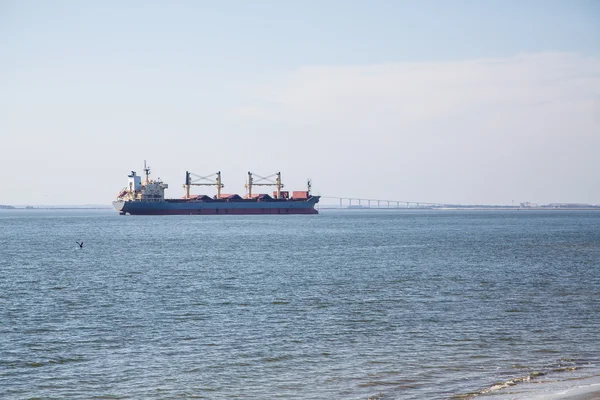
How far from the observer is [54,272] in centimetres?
4662

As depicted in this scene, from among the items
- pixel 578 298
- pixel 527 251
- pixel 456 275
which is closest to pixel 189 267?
pixel 456 275

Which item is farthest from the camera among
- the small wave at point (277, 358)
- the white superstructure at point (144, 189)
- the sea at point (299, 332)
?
the white superstructure at point (144, 189)

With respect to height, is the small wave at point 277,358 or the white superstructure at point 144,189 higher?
the white superstructure at point 144,189

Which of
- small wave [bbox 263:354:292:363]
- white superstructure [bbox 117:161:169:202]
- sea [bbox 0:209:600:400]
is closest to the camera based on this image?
sea [bbox 0:209:600:400]

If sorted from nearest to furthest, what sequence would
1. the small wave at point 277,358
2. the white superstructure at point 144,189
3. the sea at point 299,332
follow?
the sea at point 299,332 → the small wave at point 277,358 → the white superstructure at point 144,189

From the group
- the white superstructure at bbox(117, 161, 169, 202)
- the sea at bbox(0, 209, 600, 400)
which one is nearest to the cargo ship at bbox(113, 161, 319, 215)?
the white superstructure at bbox(117, 161, 169, 202)

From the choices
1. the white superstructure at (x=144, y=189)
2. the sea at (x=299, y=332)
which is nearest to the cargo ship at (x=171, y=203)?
the white superstructure at (x=144, y=189)

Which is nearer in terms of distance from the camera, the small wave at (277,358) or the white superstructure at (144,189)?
the small wave at (277,358)

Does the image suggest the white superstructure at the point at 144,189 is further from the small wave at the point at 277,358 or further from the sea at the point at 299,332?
the small wave at the point at 277,358

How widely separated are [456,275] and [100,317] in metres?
24.0

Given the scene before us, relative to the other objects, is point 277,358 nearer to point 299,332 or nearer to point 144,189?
point 299,332

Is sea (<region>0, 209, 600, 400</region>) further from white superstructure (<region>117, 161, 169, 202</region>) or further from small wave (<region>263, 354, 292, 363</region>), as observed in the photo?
white superstructure (<region>117, 161, 169, 202</region>)

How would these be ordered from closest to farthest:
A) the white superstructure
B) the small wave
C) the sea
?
the sea → the small wave → the white superstructure

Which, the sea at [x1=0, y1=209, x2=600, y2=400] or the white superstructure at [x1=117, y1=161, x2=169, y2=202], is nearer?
the sea at [x1=0, y1=209, x2=600, y2=400]
